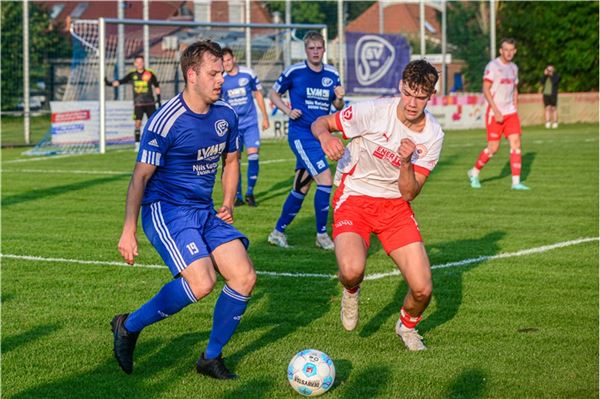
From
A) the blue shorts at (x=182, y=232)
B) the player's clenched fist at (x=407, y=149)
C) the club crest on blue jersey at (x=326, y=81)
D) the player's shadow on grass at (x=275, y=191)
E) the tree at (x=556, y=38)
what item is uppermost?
the tree at (x=556, y=38)

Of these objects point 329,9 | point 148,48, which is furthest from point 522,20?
point 148,48

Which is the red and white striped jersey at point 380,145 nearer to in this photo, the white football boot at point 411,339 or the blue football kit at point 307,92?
the white football boot at point 411,339

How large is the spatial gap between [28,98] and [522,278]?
2071 centimetres

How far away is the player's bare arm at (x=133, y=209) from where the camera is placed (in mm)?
5867

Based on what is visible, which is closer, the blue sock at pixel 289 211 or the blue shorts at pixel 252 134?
the blue sock at pixel 289 211

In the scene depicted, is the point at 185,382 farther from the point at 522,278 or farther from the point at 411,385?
the point at 522,278

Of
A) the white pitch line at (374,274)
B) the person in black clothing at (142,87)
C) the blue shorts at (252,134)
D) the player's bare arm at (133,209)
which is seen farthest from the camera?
the person in black clothing at (142,87)

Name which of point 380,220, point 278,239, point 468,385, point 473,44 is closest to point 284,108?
point 278,239

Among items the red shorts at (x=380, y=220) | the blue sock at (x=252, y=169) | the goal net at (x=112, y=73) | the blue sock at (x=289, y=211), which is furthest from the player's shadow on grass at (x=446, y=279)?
the goal net at (x=112, y=73)

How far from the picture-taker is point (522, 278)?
9008mm

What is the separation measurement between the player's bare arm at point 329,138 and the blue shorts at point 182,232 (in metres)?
0.77

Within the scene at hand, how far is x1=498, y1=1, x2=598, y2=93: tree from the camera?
41.7m

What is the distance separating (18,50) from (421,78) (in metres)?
24.1

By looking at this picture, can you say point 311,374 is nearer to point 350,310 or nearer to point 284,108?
point 350,310
